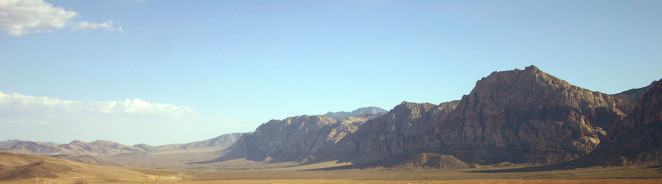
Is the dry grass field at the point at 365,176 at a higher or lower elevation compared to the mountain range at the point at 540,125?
lower

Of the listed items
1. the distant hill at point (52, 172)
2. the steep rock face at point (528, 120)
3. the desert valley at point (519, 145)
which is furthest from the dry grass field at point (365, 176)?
the steep rock face at point (528, 120)

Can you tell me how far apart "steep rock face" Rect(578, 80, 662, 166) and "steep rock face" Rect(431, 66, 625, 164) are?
13.4 meters

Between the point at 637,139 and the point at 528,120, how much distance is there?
149 ft

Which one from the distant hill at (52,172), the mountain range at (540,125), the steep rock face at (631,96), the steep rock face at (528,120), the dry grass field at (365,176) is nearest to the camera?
the dry grass field at (365,176)

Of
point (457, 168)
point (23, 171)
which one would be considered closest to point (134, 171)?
point (23, 171)

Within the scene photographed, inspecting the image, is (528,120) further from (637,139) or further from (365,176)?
(365,176)

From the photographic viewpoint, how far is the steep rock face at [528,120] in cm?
15038

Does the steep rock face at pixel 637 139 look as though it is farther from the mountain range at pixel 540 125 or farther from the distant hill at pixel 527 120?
the distant hill at pixel 527 120

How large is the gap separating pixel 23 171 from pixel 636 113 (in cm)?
16578

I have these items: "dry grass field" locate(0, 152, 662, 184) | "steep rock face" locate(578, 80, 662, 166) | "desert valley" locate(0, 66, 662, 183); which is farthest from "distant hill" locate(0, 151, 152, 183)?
"steep rock face" locate(578, 80, 662, 166)

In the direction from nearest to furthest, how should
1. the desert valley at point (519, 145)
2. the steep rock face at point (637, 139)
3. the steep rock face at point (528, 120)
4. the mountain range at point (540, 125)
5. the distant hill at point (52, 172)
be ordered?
the steep rock face at point (637, 139)
the desert valley at point (519, 145)
the mountain range at point (540, 125)
the distant hill at point (52, 172)
the steep rock face at point (528, 120)

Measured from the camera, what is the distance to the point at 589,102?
519 ft

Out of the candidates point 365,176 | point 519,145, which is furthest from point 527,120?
point 365,176

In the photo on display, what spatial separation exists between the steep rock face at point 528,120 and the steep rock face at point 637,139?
13.4 metres
